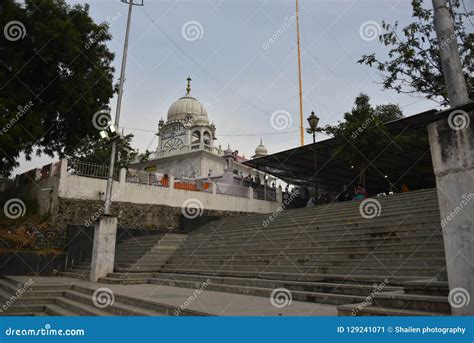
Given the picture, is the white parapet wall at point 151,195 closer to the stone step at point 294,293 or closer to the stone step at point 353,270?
the stone step at point 353,270

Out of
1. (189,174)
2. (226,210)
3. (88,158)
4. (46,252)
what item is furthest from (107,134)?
(189,174)

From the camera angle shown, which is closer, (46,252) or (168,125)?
(46,252)

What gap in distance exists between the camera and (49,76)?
1461 cm

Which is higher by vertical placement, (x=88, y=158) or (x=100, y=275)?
(x=88, y=158)

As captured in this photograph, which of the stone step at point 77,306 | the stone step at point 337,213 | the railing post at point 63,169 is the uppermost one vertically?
the railing post at point 63,169

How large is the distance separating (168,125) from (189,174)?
8.78 meters

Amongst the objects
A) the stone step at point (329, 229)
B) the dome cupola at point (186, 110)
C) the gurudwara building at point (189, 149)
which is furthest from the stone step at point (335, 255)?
the dome cupola at point (186, 110)

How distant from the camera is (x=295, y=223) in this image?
42.1ft

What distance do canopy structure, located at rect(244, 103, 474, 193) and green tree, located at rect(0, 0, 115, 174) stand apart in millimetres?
9330

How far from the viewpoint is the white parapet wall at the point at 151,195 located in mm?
16672

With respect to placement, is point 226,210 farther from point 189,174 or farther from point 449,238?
point 449,238

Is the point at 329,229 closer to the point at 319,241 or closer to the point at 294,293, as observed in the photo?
the point at 319,241

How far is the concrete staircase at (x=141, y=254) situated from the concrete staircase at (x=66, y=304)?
2.37 metres

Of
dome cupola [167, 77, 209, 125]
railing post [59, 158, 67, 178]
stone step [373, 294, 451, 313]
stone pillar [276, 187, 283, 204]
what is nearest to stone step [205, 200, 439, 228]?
stone step [373, 294, 451, 313]
